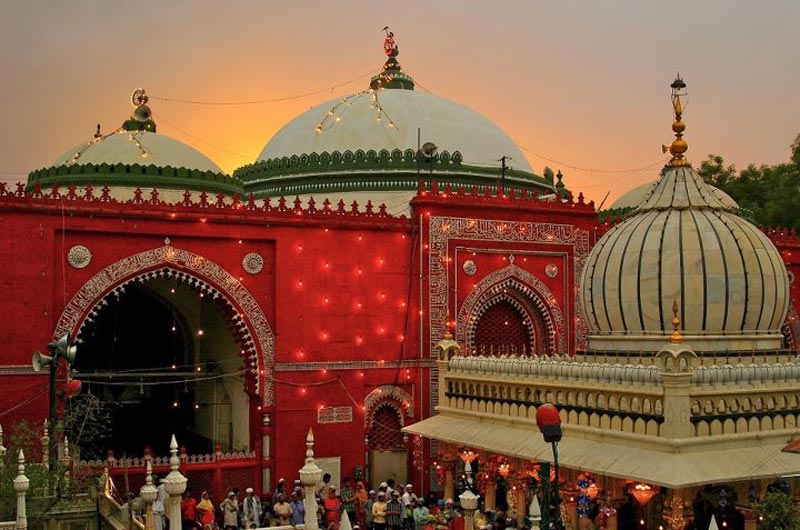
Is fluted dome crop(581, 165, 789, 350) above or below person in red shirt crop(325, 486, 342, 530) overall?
above

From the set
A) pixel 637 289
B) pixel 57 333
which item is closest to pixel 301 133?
pixel 57 333

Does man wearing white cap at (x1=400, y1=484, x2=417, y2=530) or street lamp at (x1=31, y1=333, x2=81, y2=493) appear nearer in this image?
street lamp at (x1=31, y1=333, x2=81, y2=493)

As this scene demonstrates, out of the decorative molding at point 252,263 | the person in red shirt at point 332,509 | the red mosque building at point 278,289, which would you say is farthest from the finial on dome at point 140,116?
the person in red shirt at point 332,509

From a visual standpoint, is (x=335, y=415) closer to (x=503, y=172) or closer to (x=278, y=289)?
(x=278, y=289)

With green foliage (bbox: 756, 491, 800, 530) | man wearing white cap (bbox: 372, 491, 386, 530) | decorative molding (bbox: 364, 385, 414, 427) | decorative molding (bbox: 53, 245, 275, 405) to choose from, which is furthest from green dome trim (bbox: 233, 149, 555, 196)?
green foliage (bbox: 756, 491, 800, 530)

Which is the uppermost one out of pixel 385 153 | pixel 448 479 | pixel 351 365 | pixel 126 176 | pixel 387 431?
pixel 385 153

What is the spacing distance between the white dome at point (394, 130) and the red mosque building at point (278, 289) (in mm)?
259

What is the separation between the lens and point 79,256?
45.9 feet

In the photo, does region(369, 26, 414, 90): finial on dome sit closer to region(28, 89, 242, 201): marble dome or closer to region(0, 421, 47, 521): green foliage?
region(28, 89, 242, 201): marble dome

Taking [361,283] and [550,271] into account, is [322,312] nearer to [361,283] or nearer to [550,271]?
[361,283]

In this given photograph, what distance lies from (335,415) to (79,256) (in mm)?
4703

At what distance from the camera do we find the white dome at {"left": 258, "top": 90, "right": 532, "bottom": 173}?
65.5 feet

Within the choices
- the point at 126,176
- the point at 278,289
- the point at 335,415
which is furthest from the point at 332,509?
the point at 126,176

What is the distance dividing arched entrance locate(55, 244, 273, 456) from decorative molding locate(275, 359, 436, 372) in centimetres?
33
